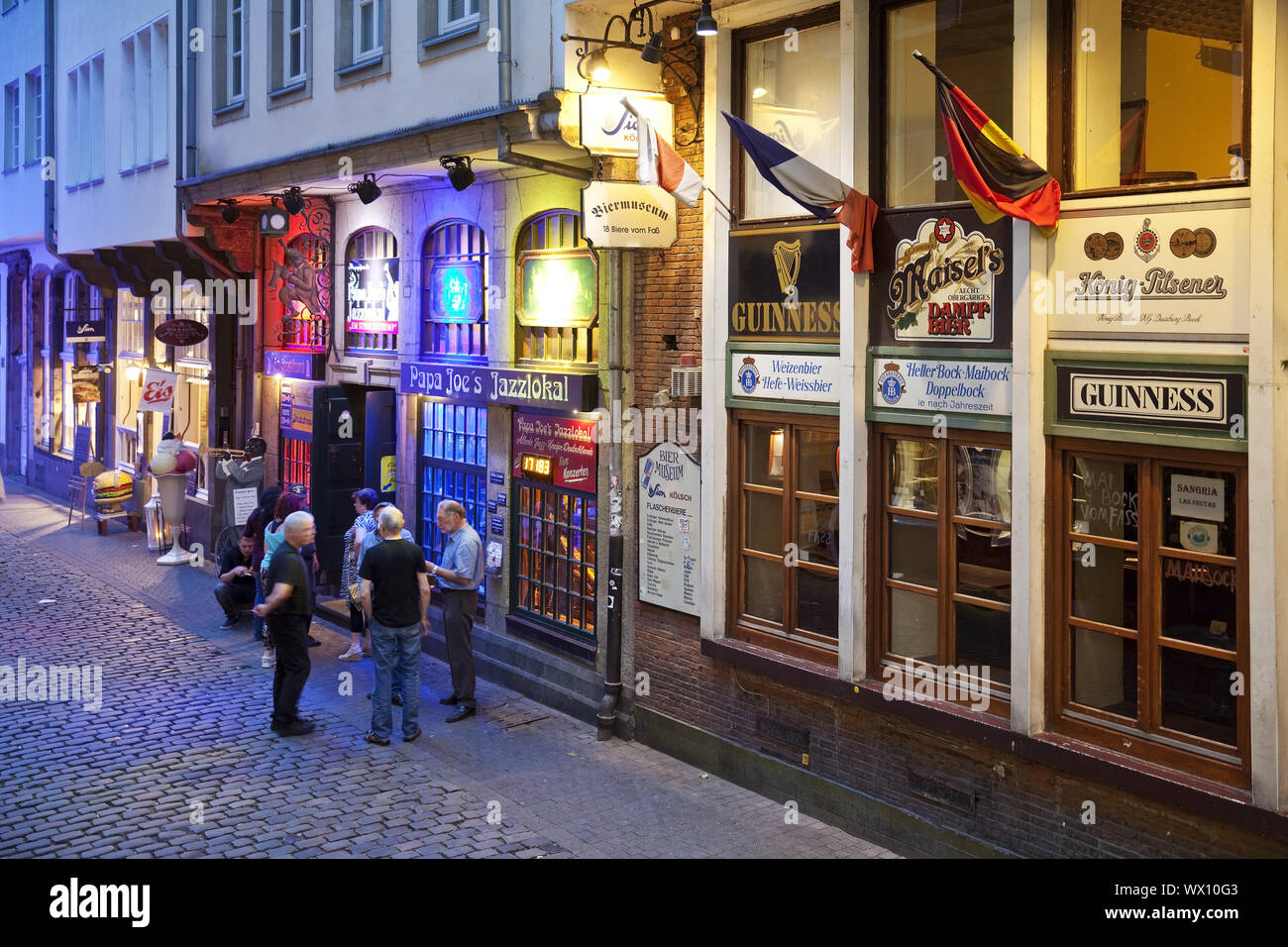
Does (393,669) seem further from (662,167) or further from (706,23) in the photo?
(706,23)

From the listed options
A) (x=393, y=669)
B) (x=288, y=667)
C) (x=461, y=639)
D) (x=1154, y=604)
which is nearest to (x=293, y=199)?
(x=461, y=639)

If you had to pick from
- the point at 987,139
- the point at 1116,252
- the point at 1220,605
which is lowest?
the point at 1220,605

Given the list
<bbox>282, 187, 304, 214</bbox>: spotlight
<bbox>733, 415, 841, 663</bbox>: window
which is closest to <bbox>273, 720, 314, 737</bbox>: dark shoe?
<bbox>733, 415, 841, 663</bbox>: window

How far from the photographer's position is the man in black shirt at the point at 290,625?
38.9 feet

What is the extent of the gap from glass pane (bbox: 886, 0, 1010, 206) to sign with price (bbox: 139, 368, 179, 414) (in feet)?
49.0

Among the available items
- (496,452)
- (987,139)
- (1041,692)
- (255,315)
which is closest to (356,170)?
(496,452)

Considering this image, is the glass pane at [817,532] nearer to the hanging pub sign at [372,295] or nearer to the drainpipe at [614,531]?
the drainpipe at [614,531]

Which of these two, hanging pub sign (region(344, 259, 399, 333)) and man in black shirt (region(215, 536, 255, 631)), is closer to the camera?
man in black shirt (region(215, 536, 255, 631))

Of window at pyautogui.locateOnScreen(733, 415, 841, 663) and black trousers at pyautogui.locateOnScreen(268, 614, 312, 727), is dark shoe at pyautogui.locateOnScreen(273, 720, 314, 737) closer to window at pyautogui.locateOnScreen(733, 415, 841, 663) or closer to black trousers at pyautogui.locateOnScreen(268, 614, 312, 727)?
black trousers at pyautogui.locateOnScreen(268, 614, 312, 727)

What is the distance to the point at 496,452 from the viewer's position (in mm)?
14188

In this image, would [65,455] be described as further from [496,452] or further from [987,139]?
[987,139]

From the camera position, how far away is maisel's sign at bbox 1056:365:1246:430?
7.35 m

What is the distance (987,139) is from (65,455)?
2439cm

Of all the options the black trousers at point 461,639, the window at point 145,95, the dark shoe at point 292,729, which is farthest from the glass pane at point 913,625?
the window at point 145,95
